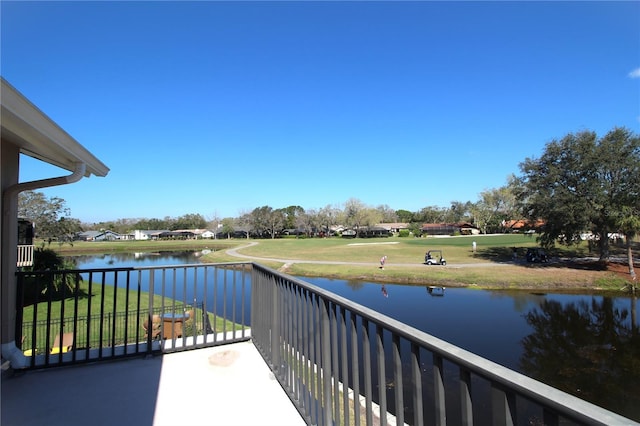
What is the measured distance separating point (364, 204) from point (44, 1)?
73056 mm

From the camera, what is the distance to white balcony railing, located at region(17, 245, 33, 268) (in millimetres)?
9117

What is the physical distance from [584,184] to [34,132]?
978 inches

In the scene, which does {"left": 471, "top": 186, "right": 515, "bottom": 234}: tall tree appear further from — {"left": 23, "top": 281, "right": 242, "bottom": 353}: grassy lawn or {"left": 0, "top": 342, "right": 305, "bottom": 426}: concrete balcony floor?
{"left": 0, "top": 342, "right": 305, "bottom": 426}: concrete balcony floor

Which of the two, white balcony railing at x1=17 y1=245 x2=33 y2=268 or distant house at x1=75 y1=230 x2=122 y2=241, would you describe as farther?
distant house at x1=75 y1=230 x2=122 y2=241

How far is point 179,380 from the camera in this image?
9.41 ft

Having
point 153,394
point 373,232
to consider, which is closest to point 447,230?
point 373,232

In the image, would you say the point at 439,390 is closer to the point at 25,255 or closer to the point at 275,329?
the point at 275,329

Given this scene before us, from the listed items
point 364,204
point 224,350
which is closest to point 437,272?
point 224,350

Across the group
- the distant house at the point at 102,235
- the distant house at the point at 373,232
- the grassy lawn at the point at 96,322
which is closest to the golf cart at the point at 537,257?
the grassy lawn at the point at 96,322

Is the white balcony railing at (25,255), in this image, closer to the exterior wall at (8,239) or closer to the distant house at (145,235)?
the exterior wall at (8,239)

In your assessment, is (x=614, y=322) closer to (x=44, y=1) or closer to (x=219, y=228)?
(x=44, y=1)

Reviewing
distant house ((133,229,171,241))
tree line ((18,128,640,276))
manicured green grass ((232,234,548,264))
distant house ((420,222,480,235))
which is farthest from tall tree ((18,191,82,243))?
distant house ((133,229,171,241))

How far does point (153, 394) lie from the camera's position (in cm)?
264

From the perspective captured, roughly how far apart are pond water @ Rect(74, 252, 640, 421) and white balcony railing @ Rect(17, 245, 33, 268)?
8.26 meters
